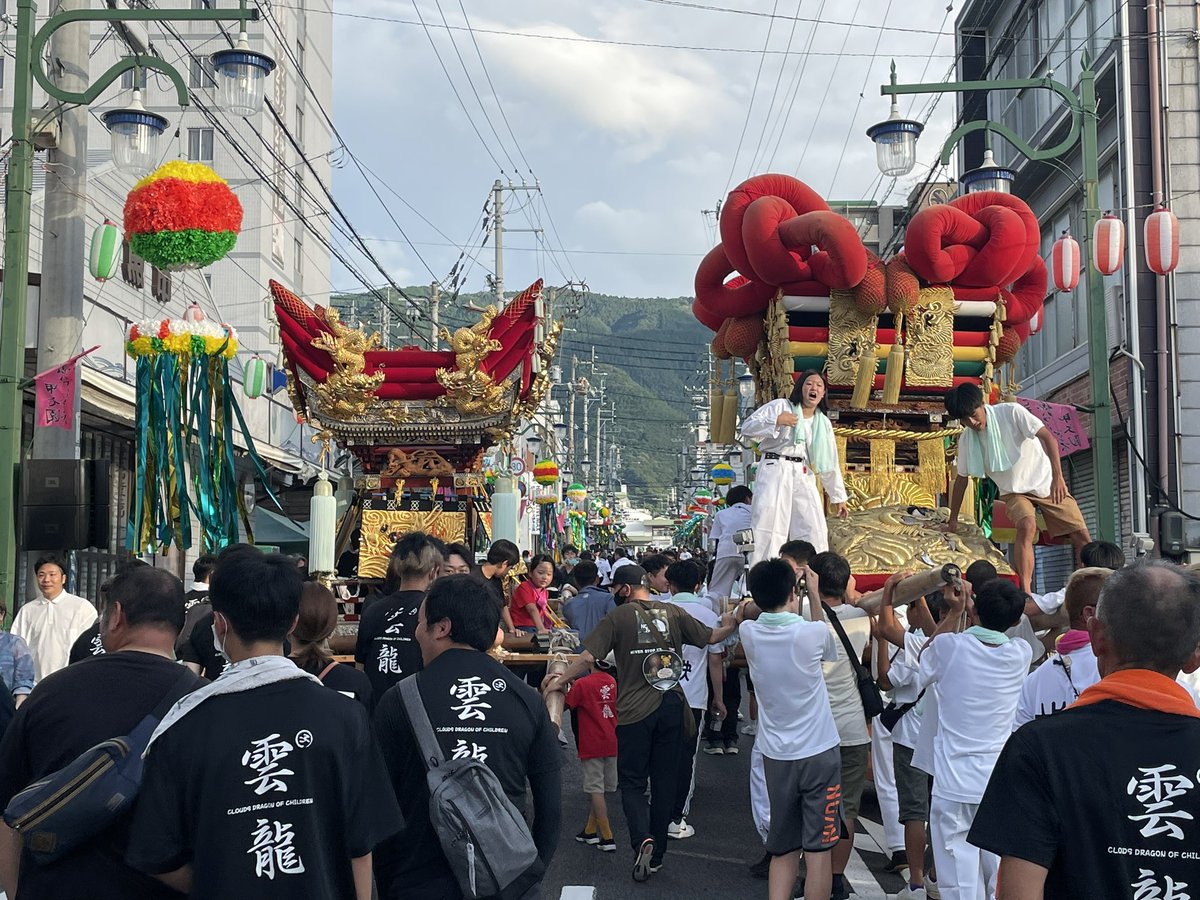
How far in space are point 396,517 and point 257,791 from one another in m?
9.69

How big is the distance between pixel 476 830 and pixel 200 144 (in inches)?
1345

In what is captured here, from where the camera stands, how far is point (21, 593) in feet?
49.5

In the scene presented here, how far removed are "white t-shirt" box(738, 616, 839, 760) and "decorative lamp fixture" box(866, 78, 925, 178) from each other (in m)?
7.06

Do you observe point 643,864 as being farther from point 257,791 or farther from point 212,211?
point 212,211

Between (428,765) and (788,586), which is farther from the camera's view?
(788,586)

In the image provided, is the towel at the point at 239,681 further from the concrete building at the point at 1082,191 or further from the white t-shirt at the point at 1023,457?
the concrete building at the point at 1082,191

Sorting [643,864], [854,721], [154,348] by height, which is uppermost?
[154,348]

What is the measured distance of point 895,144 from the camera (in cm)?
1225

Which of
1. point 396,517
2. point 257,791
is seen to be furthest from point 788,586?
point 396,517

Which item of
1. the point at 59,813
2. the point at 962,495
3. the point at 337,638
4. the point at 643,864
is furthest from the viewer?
the point at 962,495

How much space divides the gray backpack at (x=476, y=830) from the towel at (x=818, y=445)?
6538 mm

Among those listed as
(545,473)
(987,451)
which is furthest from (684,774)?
(545,473)

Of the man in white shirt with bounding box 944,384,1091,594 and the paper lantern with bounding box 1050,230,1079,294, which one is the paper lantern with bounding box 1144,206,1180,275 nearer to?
the paper lantern with bounding box 1050,230,1079,294

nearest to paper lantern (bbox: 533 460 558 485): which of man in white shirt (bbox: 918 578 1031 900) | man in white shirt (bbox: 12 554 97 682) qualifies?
man in white shirt (bbox: 12 554 97 682)
